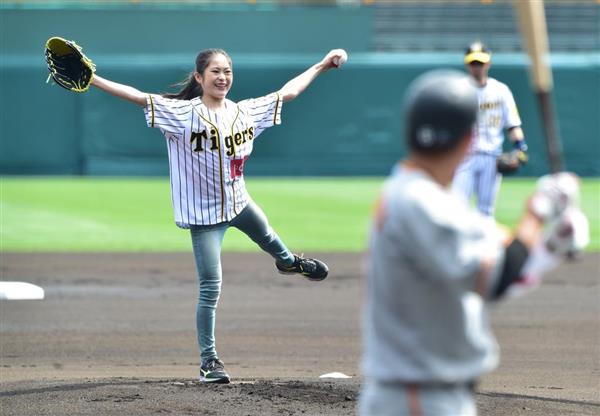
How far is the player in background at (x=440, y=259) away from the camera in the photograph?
10.7ft

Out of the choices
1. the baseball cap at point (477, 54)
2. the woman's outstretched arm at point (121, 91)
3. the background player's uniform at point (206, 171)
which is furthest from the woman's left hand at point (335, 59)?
the baseball cap at point (477, 54)

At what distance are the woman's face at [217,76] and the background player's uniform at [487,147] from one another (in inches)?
203

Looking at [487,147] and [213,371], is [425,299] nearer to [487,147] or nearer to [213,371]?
[213,371]

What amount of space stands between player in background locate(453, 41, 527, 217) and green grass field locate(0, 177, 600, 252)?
3.04m

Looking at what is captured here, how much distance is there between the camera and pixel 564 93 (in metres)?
24.6

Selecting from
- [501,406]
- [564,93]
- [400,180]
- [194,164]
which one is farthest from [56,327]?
[564,93]

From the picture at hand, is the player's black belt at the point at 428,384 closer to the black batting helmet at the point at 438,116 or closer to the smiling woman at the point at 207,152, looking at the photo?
the black batting helmet at the point at 438,116

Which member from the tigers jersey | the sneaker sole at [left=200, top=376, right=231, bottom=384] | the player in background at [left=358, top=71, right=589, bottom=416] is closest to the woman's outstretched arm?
the sneaker sole at [left=200, top=376, right=231, bottom=384]

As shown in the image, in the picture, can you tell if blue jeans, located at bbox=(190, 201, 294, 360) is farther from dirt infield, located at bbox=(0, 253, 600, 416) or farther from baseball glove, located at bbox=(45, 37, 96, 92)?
baseball glove, located at bbox=(45, 37, 96, 92)

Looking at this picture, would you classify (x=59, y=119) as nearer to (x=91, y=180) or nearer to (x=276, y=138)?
(x=91, y=180)

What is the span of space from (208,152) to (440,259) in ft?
13.2

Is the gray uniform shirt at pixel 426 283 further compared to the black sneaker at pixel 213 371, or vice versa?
the black sneaker at pixel 213 371

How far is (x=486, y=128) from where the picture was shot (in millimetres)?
12102

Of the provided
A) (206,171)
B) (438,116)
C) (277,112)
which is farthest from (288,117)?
(438,116)
